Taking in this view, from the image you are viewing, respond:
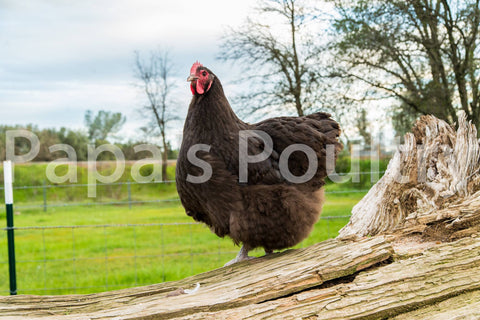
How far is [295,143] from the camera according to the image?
3619 millimetres

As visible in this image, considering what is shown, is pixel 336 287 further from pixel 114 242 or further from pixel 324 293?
pixel 114 242

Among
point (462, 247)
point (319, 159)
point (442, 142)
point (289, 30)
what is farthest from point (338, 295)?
point (289, 30)

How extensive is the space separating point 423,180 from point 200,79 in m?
2.52

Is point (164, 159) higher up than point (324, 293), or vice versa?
point (164, 159)

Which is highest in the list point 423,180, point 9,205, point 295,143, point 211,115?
point 211,115

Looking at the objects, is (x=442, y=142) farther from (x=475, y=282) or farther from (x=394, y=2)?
(x=394, y=2)

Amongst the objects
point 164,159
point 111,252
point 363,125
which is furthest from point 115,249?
point 363,125

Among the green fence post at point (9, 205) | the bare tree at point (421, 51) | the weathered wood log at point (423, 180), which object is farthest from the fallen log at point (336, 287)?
the bare tree at point (421, 51)

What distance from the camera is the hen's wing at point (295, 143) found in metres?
3.43

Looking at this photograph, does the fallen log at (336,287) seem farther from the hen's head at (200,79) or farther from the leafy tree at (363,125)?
the leafy tree at (363,125)

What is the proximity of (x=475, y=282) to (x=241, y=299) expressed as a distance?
154 centimetres

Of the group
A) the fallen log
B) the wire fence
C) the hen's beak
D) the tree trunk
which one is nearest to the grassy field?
the wire fence

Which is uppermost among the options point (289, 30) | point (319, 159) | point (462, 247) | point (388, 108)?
point (289, 30)

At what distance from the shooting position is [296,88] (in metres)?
10.6
